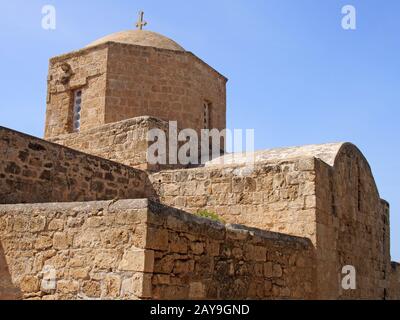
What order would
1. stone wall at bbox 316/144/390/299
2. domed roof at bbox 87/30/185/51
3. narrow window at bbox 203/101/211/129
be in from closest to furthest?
stone wall at bbox 316/144/390/299
domed roof at bbox 87/30/185/51
narrow window at bbox 203/101/211/129

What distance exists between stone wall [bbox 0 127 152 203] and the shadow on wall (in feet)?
3.97

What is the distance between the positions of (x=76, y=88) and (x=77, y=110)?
18.4 inches

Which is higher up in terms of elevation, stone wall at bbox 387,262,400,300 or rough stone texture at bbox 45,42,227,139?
rough stone texture at bbox 45,42,227,139

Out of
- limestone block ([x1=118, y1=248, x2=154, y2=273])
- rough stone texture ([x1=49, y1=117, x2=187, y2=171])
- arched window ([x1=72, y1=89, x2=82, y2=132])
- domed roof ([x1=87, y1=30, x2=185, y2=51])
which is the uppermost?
domed roof ([x1=87, y1=30, x2=185, y2=51])

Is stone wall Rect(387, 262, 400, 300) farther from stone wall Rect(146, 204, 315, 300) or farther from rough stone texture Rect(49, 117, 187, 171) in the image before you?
rough stone texture Rect(49, 117, 187, 171)

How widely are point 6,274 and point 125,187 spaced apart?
3.22 metres

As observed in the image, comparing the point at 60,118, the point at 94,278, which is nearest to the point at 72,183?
the point at 94,278

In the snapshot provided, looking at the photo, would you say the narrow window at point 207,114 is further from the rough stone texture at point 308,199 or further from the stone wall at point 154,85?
the rough stone texture at point 308,199

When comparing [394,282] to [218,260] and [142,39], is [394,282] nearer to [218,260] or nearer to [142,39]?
[218,260]

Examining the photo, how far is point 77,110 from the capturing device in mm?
11141

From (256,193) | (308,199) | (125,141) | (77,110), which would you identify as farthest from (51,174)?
(77,110)

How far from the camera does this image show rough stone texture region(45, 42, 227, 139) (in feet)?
35.1

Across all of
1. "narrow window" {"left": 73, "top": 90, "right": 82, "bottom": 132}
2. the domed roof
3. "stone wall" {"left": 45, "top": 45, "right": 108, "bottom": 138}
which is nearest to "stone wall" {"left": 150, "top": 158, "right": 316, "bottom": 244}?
"stone wall" {"left": 45, "top": 45, "right": 108, "bottom": 138}

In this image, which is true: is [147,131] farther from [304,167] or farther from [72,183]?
[304,167]
